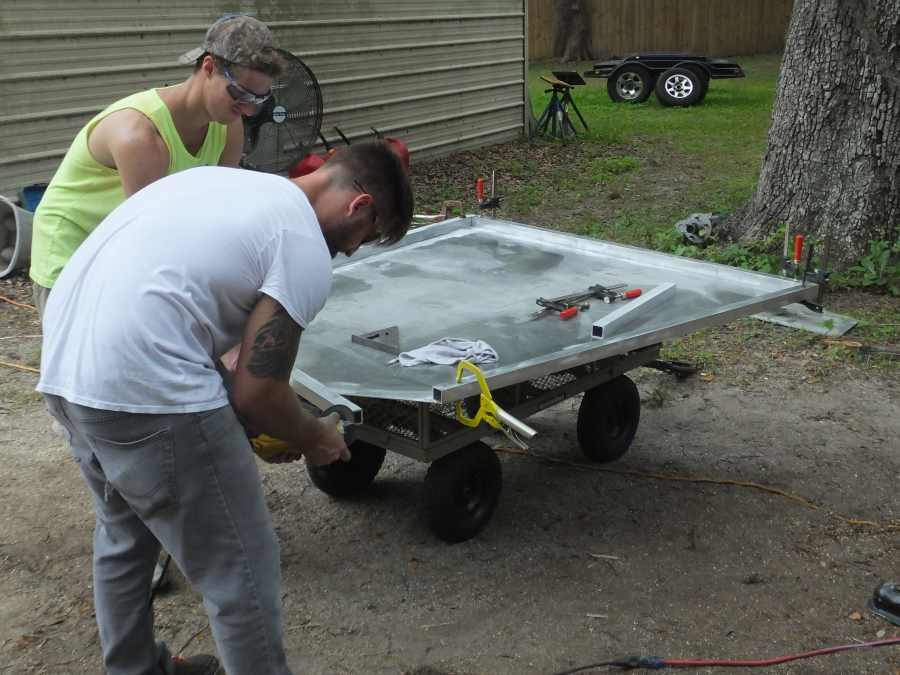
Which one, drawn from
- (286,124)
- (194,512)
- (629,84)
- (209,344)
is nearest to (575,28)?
(629,84)

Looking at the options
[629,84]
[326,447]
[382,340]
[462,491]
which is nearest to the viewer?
[326,447]

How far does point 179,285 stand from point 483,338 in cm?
152

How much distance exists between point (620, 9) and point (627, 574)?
21357 mm

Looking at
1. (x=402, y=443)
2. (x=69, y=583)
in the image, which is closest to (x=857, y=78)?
(x=402, y=443)

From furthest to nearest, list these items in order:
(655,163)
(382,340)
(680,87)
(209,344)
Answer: (680,87) < (655,163) < (382,340) < (209,344)

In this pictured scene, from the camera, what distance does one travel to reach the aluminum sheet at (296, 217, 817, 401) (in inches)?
119

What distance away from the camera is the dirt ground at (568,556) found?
3.06 meters

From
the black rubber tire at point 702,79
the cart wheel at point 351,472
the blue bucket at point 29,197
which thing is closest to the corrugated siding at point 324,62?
the blue bucket at point 29,197

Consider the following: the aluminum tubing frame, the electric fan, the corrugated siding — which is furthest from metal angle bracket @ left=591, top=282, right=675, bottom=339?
the corrugated siding

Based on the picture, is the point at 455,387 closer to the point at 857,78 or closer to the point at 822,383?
the point at 822,383

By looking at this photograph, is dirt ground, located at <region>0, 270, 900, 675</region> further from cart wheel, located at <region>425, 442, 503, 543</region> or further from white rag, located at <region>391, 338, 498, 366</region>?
white rag, located at <region>391, 338, 498, 366</region>

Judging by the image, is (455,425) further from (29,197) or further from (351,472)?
(29,197)

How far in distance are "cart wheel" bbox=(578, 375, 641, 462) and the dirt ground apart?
0.32 ft

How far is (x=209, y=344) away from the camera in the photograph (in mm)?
2088
